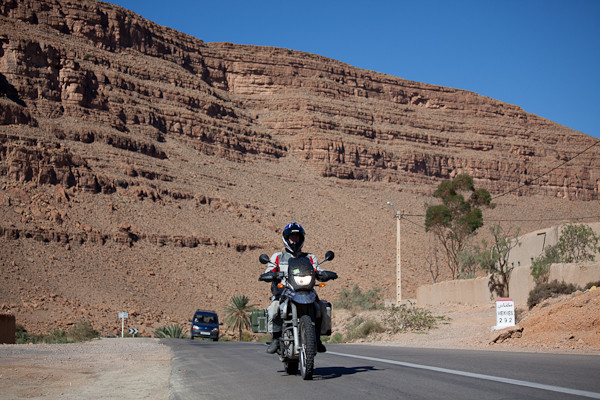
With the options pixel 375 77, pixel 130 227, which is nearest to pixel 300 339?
pixel 130 227

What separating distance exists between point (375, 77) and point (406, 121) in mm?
11604

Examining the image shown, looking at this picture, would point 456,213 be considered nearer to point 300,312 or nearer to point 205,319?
point 205,319

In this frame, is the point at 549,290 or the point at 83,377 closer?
the point at 83,377

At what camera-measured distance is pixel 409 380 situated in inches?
362

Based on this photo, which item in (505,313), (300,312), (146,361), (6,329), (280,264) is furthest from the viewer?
(6,329)

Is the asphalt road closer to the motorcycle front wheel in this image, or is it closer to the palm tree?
the motorcycle front wheel

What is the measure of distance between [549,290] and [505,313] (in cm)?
568

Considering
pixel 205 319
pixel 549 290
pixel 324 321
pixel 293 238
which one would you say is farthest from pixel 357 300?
pixel 324 321

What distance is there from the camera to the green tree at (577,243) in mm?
34844

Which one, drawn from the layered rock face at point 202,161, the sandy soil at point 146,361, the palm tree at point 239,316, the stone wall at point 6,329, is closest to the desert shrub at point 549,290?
the sandy soil at point 146,361

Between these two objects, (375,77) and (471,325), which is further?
(375,77)

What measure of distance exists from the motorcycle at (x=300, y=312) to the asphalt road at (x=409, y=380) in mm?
346

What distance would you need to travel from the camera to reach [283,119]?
105562 mm

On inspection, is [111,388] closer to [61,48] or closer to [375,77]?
[61,48]
